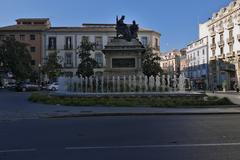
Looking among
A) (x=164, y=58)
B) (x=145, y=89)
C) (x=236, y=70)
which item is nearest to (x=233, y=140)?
(x=145, y=89)

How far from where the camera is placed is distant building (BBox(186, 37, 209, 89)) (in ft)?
306

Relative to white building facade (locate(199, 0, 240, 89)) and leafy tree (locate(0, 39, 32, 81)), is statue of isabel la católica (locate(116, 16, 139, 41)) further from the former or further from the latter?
white building facade (locate(199, 0, 240, 89))

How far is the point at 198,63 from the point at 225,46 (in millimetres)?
19025

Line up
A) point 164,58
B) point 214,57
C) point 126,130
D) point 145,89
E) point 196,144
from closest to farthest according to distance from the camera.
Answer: point 196,144, point 126,130, point 145,89, point 214,57, point 164,58

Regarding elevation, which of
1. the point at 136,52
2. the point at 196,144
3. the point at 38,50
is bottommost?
the point at 196,144

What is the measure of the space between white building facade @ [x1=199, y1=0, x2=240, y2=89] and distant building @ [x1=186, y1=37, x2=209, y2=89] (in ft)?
9.47

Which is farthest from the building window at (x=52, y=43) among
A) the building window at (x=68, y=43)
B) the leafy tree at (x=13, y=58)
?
the leafy tree at (x=13, y=58)

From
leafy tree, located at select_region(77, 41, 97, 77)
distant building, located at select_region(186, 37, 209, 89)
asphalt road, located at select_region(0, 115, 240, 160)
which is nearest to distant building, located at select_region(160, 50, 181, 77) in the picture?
distant building, located at select_region(186, 37, 209, 89)

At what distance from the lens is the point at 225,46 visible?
81562 millimetres

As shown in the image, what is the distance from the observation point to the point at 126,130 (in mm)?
12297

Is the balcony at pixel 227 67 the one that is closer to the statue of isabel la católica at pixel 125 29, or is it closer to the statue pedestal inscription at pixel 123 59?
the statue of isabel la católica at pixel 125 29

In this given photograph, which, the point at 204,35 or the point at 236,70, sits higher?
the point at 204,35

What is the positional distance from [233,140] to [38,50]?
86082mm

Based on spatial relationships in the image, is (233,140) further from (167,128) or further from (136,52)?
(136,52)
